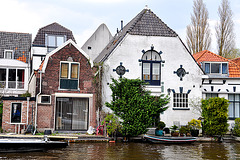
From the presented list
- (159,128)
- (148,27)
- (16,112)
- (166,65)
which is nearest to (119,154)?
(159,128)

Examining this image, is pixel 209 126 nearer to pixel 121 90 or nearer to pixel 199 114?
pixel 199 114

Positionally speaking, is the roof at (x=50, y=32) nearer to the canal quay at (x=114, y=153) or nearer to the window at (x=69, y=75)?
the window at (x=69, y=75)

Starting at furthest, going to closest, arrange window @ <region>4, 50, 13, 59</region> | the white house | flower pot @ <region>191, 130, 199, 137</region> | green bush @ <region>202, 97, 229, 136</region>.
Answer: window @ <region>4, 50, 13, 59</region> < the white house < flower pot @ <region>191, 130, 199, 137</region> < green bush @ <region>202, 97, 229, 136</region>

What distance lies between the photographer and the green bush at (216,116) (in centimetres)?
2359

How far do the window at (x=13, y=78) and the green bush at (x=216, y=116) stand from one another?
21016 mm

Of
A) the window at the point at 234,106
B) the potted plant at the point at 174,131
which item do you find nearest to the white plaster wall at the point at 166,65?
the potted plant at the point at 174,131

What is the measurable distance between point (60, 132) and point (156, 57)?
9.84m

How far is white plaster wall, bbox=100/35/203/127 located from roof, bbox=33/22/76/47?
12.5 meters

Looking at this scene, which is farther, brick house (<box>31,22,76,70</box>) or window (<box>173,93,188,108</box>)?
brick house (<box>31,22,76,70</box>)

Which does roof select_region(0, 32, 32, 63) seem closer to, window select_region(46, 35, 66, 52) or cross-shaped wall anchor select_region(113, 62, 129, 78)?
window select_region(46, 35, 66, 52)

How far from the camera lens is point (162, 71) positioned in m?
25.8

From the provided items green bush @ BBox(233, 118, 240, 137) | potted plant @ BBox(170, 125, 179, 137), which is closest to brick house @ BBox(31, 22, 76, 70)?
potted plant @ BBox(170, 125, 179, 137)

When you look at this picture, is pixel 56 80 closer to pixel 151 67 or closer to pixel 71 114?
pixel 71 114

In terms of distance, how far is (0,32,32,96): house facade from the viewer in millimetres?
33812
